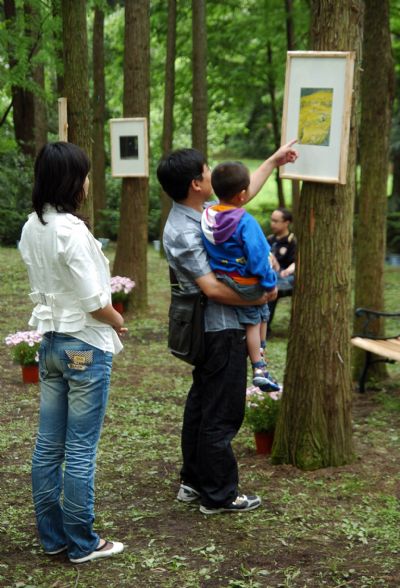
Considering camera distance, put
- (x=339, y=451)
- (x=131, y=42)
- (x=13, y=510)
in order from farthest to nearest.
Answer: (x=131, y=42), (x=339, y=451), (x=13, y=510)

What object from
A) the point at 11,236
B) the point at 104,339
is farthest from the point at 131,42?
the point at 11,236

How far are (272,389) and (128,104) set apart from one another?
7877 mm

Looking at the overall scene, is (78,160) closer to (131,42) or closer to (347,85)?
(347,85)

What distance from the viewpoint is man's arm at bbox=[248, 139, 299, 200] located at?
186 inches

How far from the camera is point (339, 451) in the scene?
5.45 m

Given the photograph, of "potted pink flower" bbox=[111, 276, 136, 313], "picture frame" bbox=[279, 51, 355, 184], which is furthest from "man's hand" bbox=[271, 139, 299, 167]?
"potted pink flower" bbox=[111, 276, 136, 313]

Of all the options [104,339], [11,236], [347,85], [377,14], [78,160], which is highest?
[377,14]

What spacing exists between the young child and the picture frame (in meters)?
0.63

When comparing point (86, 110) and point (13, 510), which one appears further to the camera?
point (86, 110)

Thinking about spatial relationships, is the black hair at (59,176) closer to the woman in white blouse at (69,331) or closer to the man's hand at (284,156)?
the woman in white blouse at (69,331)

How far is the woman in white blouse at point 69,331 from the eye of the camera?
379 cm

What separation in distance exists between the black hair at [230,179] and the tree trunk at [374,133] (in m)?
3.64

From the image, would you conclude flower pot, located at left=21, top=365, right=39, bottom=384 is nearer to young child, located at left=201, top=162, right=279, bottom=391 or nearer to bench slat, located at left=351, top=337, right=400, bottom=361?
bench slat, located at left=351, top=337, right=400, bottom=361

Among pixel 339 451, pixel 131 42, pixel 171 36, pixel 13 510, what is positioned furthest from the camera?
pixel 171 36
